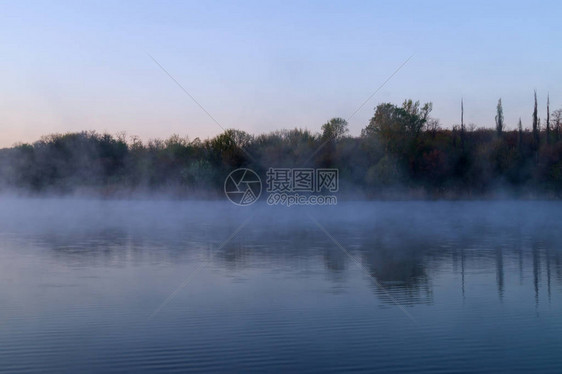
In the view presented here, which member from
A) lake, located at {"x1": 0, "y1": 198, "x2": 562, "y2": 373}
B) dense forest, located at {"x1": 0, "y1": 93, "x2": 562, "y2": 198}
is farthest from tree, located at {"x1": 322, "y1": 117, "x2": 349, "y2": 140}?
lake, located at {"x1": 0, "y1": 198, "x2": 562, "y2": 373}

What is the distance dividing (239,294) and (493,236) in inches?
522

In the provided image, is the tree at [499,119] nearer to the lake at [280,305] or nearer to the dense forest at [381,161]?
the dense forest at [381,161]

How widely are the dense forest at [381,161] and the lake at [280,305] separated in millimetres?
28365

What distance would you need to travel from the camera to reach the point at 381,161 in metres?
48.4

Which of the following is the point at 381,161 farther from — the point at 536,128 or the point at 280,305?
the point at 280,305

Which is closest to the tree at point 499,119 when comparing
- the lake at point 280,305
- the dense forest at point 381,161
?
the dense forest at point 381,161

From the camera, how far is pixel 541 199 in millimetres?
50500

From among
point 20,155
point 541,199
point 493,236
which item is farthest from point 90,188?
point 493,236

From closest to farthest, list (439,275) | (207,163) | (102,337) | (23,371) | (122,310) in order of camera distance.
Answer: (23,371) → (102,337) → (122,310) → (439,275) → (207,163)

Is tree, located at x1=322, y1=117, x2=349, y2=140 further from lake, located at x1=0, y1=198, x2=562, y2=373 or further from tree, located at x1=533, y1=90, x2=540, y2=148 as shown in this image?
lake, located at x1=0, y1=198, x2=562, y2=373

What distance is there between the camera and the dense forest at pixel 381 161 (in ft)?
161

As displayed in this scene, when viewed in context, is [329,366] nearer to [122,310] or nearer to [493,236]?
[122,310]

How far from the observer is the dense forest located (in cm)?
4912

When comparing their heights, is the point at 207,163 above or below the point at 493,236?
above
